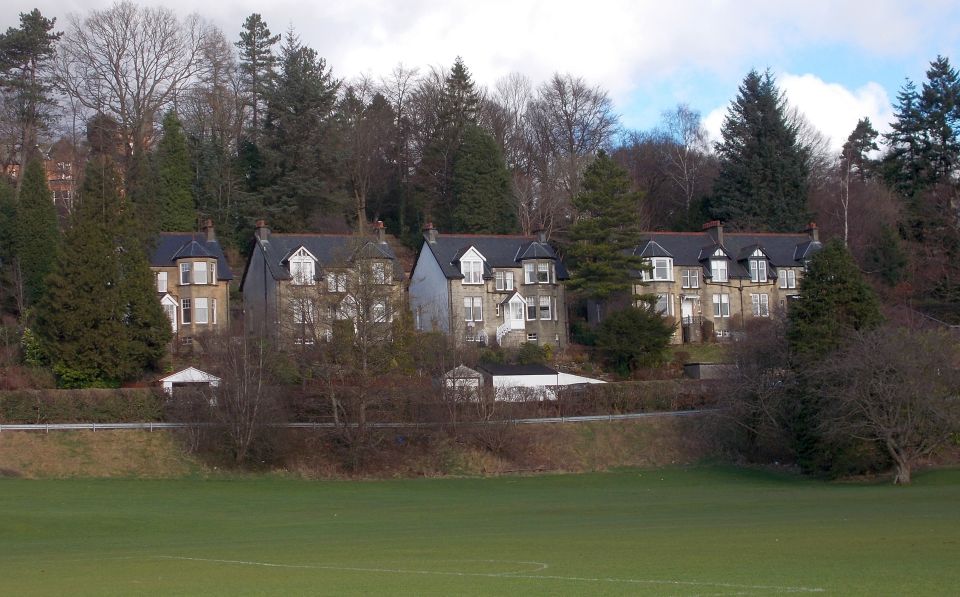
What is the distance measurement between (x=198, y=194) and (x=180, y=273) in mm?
15841

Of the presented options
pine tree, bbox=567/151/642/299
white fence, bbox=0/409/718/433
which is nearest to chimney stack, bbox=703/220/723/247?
pine tree, bbox=567/151/642/299

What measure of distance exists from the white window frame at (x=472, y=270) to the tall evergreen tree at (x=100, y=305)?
20693 mm

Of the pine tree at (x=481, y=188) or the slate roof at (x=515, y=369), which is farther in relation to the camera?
the pine tree at (x=481, y=188)

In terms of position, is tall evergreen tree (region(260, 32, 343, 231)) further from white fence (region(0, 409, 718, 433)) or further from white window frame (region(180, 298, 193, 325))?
white fence (region(0, 409, 718, 433))

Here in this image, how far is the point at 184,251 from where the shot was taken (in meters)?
68.8

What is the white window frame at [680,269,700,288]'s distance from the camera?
73625 mm

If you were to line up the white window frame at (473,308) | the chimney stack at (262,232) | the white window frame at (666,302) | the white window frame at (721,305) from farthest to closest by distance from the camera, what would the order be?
the white window frame at (721,305) → the white window frame at (666,302) → the white window frame at (473,308) → the chimney stack at (262,232)

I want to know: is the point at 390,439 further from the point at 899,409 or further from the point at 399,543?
the point at 399,543

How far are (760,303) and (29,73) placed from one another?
56437 mm

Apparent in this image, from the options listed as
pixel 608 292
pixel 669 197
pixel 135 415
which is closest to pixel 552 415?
pixel 608 292

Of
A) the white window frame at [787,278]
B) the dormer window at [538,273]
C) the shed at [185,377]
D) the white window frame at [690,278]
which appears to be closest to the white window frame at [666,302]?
the white window frame at [690,278]

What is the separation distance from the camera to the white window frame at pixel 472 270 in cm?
7031

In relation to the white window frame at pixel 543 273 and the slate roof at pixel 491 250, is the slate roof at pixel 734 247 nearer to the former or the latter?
the white window frame at pixel 543 273

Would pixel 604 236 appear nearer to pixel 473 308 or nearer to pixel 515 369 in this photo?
pixel 473 308
